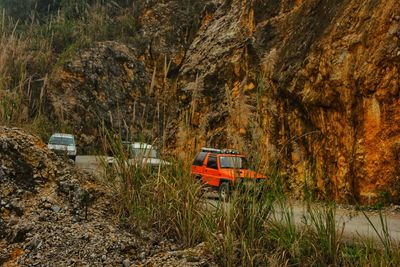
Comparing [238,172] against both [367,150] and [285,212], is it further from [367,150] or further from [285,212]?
[367,150]

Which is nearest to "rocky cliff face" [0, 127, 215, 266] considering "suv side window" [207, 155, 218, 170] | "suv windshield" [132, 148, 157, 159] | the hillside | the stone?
the stone

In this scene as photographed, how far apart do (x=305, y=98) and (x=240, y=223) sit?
9150 millimetres

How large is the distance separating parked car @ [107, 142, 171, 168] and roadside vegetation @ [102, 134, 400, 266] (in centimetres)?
10

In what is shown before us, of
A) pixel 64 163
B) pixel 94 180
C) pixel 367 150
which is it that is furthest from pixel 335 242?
pixel 367 150

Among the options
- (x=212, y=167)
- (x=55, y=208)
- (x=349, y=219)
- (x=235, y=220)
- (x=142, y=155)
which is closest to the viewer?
(x=235, y=220)

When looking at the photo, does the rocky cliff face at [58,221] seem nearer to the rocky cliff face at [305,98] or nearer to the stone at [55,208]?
the stone at [55,208]

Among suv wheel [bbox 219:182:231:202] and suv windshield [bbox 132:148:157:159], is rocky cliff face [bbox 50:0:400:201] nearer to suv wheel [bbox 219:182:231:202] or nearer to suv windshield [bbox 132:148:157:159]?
suv windshield [bbox 132:148:157:159]

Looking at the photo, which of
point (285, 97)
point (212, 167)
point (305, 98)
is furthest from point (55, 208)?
point (285, 97)

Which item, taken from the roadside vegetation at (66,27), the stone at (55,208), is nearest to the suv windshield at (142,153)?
the stone at (55,208)

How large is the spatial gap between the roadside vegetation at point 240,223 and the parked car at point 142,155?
10 cm

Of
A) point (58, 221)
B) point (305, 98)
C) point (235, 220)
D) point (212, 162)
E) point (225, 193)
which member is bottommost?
point (58, 221)

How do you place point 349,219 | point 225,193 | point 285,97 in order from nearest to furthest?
1. point 349,219
2. point 225,193
3. point 285,97

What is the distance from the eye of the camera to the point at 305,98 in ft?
43.2

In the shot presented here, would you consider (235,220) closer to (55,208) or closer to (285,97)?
(55,208)
